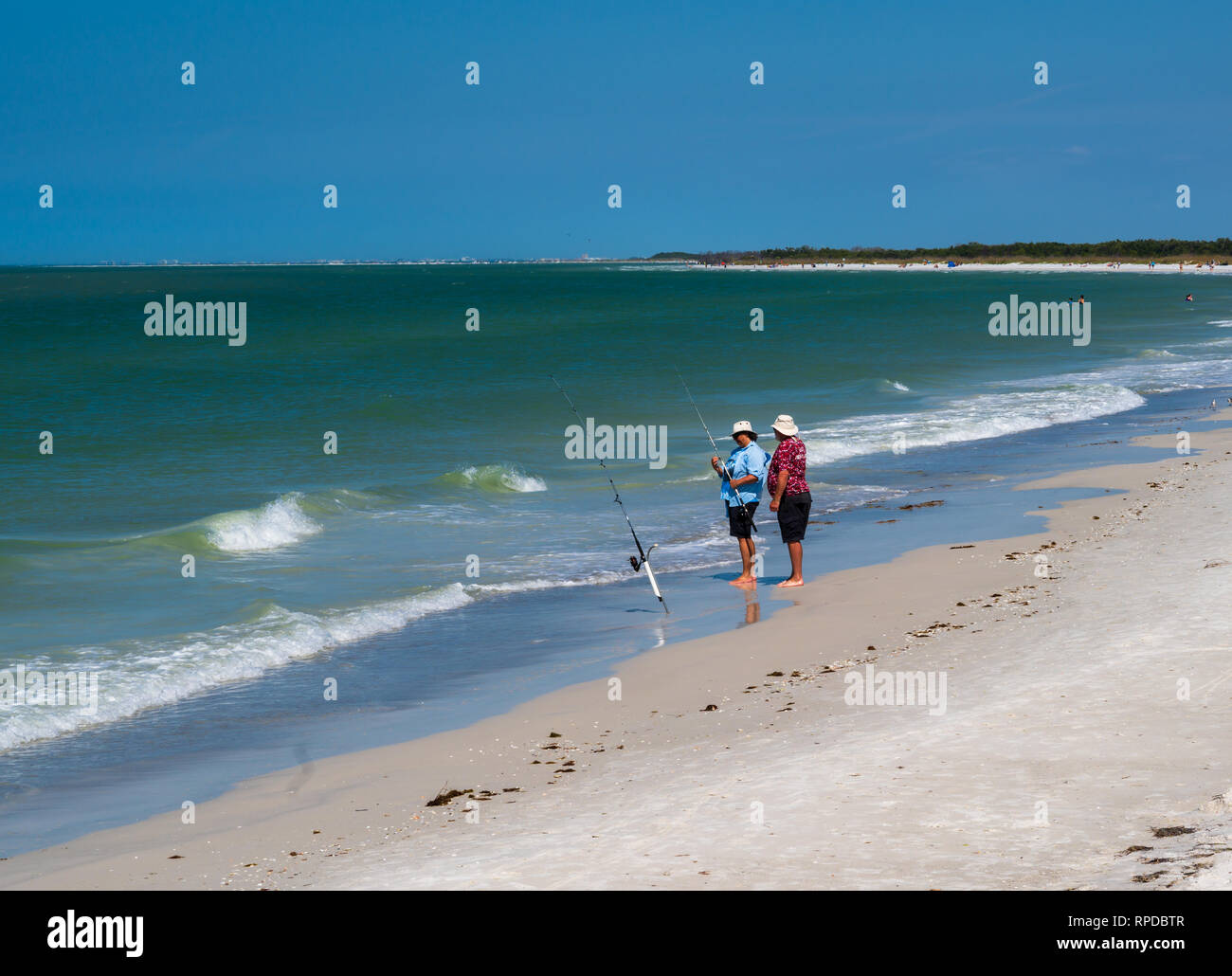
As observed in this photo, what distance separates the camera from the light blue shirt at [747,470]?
11.6 meters

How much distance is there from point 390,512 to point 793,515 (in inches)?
289

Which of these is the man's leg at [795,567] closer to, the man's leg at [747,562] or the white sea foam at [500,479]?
the man's leg at [747,562]

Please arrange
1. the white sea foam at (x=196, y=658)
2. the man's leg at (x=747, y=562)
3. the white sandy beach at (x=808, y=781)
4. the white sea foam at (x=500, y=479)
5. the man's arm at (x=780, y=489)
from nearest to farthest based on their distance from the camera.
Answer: the white sandy beach at (x=808, y=781)
the white sea foam at (x=196, y=658)
the man's arm at (x=780, y=489)
the man's leg at (x=747, y=562)
the white sea foam at (x=500, y=479)

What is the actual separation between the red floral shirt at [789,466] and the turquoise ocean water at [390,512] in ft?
3.97

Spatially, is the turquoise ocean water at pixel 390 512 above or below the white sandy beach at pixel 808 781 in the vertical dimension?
above

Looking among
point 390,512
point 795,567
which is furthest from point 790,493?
point 390,512

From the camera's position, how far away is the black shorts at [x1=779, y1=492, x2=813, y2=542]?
1159 centimetres

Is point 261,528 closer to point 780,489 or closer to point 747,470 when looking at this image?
point 747,470

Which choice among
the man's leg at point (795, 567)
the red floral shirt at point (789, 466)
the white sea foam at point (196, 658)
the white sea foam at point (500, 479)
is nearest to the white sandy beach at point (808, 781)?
the man's leg at point (795, 567)

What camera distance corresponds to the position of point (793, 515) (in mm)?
11586

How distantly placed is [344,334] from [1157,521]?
54.9 metres

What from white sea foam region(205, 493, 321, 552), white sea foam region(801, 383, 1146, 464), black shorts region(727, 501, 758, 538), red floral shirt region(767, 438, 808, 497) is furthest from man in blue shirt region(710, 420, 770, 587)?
white sea foam region(801, 383, 1146, 464)
